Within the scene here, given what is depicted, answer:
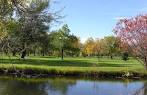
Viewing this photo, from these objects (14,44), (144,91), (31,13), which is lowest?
(144,91)

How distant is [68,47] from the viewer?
9356 centimetres

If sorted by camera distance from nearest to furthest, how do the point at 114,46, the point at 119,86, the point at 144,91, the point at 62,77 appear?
the point at 144,91
the point at 119,86
the point at 62,77
the point at 114,46

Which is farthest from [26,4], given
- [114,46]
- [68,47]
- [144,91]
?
[114,46]

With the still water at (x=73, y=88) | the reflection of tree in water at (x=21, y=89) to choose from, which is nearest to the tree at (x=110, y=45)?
the still water at (x=73, y=88)

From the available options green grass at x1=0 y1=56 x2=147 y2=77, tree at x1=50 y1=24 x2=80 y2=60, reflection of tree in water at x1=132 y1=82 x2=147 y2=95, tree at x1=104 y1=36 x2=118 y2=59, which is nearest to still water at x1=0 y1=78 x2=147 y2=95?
reflection of tree in water at x1=132 y1=82 x2=147 y2=95

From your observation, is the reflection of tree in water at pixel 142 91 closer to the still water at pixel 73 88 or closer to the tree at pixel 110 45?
the still water at pixel 73 88

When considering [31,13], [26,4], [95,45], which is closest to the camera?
[31,13]

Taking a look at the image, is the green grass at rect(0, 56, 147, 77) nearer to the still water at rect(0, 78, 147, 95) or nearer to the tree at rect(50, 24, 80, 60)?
the still water at rect(0, 78, 147, 95)

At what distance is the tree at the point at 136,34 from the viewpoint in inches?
1743

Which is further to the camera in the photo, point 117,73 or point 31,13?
point 117,73

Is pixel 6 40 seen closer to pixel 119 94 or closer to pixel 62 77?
pixel 119 94

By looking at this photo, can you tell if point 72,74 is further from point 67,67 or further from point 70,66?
point 70,66

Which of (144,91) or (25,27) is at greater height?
(25,27)

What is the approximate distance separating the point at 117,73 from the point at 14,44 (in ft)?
128
